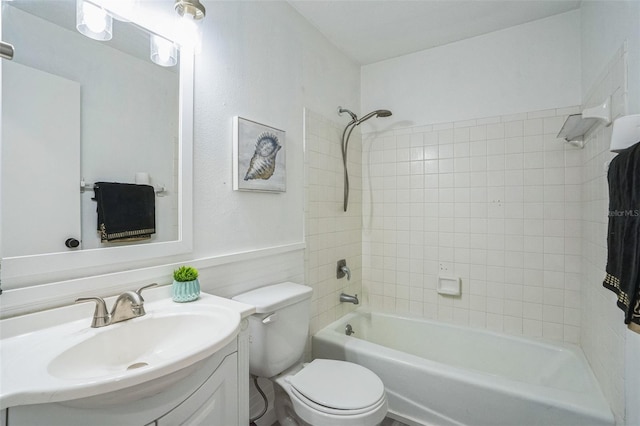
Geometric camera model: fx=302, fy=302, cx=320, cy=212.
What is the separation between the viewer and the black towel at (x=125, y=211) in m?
1.04

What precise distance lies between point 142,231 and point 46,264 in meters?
0.30

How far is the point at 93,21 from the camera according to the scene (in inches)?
40.2

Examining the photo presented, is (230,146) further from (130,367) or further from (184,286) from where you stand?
(130,367)

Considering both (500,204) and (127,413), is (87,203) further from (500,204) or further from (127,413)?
(500,204)

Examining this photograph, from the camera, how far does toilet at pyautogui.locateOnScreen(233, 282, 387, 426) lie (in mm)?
1255

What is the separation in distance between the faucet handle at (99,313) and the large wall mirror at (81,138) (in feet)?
0.39

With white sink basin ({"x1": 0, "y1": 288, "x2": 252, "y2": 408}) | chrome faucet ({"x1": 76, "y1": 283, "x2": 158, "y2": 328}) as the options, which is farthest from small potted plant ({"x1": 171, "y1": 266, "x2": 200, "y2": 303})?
chrome faucet ({"x1": 76, "y1": 283, "x2": 158, "y2": 328})

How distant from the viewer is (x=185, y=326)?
41.8 inches

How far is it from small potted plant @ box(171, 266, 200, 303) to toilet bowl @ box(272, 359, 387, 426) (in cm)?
64

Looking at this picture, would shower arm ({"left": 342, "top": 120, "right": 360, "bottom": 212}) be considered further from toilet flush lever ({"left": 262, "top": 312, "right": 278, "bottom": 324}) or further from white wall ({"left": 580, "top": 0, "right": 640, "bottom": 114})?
white wall ({"left": 580, "top": 0, "right": 640, "bottom": 114})

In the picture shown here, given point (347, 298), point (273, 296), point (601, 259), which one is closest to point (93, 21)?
point (273, 296)

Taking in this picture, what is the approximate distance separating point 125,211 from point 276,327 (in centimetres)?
80

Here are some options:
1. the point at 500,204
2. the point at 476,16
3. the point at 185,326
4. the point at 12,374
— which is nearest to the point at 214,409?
the point at 185,326

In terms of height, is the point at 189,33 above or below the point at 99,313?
above
